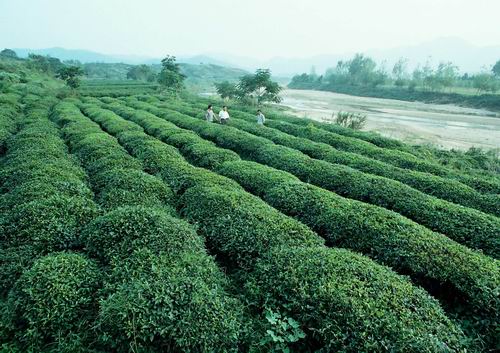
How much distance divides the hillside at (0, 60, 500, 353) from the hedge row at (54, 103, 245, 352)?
0.9 inches

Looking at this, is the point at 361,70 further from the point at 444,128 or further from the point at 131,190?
the point at 131,190

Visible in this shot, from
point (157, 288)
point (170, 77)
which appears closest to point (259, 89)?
point (170, 77)

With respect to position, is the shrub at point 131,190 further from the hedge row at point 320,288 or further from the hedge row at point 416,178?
the hedge row at point 416,178

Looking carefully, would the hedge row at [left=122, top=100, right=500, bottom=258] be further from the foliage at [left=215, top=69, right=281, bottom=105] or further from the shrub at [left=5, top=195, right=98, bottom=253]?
the foliage at [left=215, top=69, right=281, bottom=105]

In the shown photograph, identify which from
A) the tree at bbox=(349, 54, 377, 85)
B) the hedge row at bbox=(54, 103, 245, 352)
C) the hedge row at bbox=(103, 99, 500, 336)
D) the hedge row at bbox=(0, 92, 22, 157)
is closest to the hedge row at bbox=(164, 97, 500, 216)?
the hedge row at bbox=(103, 99, 500, 336)

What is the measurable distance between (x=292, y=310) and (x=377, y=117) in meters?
49.0

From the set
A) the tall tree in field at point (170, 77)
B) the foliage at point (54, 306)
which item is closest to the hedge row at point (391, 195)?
the foliage at point (54, 306)

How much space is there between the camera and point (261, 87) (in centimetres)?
4353

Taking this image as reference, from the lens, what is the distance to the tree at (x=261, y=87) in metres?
41.9

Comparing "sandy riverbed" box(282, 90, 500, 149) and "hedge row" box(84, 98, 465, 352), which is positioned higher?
"hedge row" box(84, 98, 465, 352)

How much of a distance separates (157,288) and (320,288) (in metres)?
2.55

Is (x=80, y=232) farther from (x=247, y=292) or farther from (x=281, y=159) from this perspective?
(x=281, y=159)

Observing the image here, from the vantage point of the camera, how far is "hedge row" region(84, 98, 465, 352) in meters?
5.07

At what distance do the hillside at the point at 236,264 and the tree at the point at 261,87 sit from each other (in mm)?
31251
